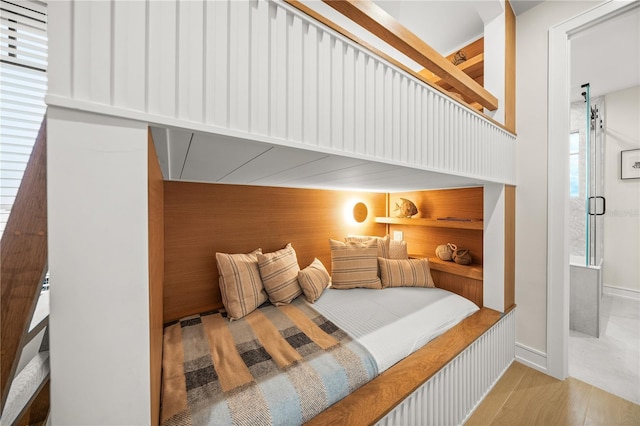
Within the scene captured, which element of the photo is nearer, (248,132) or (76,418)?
(76,418)

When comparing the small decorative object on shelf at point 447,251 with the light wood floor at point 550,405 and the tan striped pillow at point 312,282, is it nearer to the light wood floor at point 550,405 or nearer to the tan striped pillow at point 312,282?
the light wood floor at point 550,405

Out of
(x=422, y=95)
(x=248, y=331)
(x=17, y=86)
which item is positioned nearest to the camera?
(x=422, y=95)

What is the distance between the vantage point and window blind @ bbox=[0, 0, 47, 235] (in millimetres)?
1159

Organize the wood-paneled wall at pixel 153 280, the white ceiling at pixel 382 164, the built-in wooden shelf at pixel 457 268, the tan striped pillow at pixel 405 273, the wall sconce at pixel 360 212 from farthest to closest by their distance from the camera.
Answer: the wall sconce at pixel 360 212
the tan striped pillow at pixel 405 273
the built-in wooden shelf at pixel 457 268
the white ceiling at pixel 382 164
the wood-paneled wall at pixel 153 280

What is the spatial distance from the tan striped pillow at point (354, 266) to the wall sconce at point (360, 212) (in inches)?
20.0

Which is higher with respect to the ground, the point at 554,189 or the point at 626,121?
the point at 626,121

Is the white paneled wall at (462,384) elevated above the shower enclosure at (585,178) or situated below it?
below

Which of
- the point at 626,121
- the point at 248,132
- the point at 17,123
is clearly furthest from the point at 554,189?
the point at 17,123

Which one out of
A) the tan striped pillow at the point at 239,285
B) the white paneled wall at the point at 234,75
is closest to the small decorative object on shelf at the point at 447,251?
the white paneled wall at the point at 234,75

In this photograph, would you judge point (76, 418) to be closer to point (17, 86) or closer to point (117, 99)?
point (117, 99)

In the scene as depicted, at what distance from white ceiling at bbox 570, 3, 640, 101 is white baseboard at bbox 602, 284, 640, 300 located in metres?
2.58

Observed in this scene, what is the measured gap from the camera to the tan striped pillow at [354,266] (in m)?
1.92

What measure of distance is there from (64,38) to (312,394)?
117 centimetres

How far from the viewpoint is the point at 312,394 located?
2.93 ft
